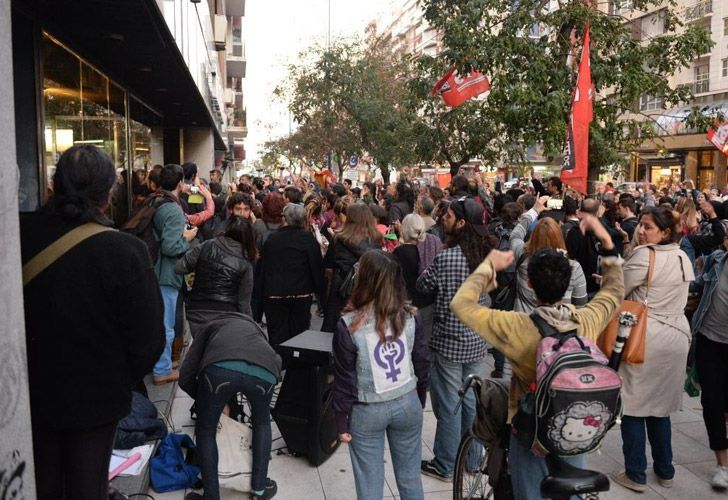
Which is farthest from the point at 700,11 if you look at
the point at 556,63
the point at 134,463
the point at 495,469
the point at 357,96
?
the point at 134,463

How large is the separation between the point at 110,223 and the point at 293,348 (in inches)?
104

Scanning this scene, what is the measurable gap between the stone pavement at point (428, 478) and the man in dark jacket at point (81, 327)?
2.24m

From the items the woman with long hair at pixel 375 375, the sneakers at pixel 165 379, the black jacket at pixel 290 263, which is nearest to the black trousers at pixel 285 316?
the black jacket at pixel 290 263

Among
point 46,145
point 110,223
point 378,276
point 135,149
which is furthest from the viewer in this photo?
point 135,149

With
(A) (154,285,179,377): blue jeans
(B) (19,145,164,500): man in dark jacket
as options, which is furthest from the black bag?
(B) (19,145,164,500): man in dark jacket

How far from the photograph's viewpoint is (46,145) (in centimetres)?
695

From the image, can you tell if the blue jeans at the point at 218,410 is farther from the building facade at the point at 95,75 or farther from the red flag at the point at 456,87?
the red flag at the point at 456,87

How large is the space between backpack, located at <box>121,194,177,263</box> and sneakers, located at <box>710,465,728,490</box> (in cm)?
510

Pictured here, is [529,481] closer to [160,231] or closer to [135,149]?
[160,231]

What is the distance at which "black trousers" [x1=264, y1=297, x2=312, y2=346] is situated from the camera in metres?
6.86

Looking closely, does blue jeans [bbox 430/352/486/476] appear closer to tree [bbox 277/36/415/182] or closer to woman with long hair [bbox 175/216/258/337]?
woman with long hair [bbox 175/216/258/337]

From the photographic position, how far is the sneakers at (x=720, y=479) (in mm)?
4859

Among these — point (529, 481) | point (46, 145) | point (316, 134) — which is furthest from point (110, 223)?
point (316, 134)

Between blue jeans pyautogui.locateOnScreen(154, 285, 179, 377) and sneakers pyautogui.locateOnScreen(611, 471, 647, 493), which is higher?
blue jeans pyautogui.locateOnScreen(154, 285, 179, 377)
